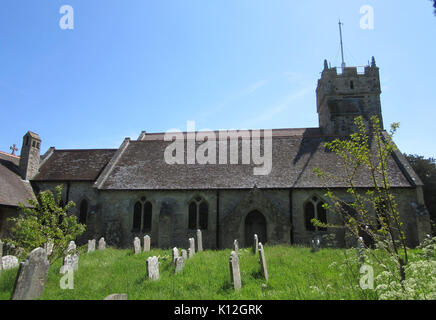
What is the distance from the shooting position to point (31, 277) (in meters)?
7.44

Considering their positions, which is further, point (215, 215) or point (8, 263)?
point (215, 215)

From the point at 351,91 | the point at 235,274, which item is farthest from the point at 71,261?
the point at 351,91

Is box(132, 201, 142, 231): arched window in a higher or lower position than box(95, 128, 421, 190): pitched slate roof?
lower

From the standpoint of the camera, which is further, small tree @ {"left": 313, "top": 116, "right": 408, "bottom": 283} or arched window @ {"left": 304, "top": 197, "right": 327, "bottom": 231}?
arched window @ {"left": 304, "top": 197, "right": 327, "bottom": 231}

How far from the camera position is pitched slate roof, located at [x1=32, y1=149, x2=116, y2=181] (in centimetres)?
2244

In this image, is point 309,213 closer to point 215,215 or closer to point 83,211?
point 215,215

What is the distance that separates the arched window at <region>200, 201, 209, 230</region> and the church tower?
533 inches

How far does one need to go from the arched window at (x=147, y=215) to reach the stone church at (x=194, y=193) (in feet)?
0.22

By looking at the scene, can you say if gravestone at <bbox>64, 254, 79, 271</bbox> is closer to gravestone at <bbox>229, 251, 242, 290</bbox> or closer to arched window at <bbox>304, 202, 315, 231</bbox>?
gravestone at <bbox>229, 251, 242, 290</bbox>

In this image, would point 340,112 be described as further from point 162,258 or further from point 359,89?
point 162,258

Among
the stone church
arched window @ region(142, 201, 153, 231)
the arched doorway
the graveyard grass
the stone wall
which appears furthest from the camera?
arched window @ region(142, 201, 153, 231)

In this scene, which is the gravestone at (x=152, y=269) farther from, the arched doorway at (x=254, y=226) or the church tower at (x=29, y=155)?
the church tower at (x=29, y=155)

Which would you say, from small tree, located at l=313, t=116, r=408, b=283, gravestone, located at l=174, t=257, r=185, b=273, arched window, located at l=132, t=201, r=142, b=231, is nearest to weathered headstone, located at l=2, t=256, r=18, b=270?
gravestone, located at l=174, t=257, r=185, b=273

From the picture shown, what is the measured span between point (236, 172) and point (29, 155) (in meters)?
15.8
